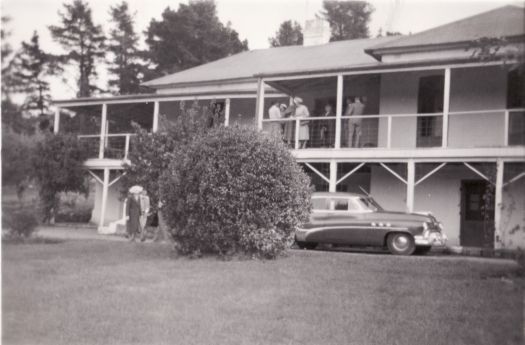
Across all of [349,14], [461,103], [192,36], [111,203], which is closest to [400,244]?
[461,103]

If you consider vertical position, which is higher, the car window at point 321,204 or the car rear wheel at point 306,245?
the car window at point 321,204

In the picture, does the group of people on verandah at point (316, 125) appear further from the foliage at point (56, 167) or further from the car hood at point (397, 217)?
the foliage at point (56, 167)

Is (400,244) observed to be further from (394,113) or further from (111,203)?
(111,203)

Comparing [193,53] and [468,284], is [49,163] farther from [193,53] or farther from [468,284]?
[468,284]

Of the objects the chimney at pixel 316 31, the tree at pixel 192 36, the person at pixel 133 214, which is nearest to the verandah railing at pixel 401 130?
the chimney at pixel 316 31

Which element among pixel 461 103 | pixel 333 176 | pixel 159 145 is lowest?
pixel 333 176

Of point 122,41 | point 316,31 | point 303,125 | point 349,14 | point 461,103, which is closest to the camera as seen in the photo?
point 122,41

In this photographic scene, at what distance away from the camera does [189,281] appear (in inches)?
321

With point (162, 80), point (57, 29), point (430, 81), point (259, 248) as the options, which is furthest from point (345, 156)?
point (57, 29)

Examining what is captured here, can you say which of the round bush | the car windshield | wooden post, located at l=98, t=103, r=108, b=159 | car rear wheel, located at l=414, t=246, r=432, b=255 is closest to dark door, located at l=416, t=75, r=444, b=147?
the car windshield

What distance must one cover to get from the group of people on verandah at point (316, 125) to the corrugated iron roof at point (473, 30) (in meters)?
2.04

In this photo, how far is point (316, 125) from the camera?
18.7 metres

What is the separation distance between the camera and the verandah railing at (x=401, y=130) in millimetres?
15375

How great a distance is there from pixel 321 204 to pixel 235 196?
3.95 metres
